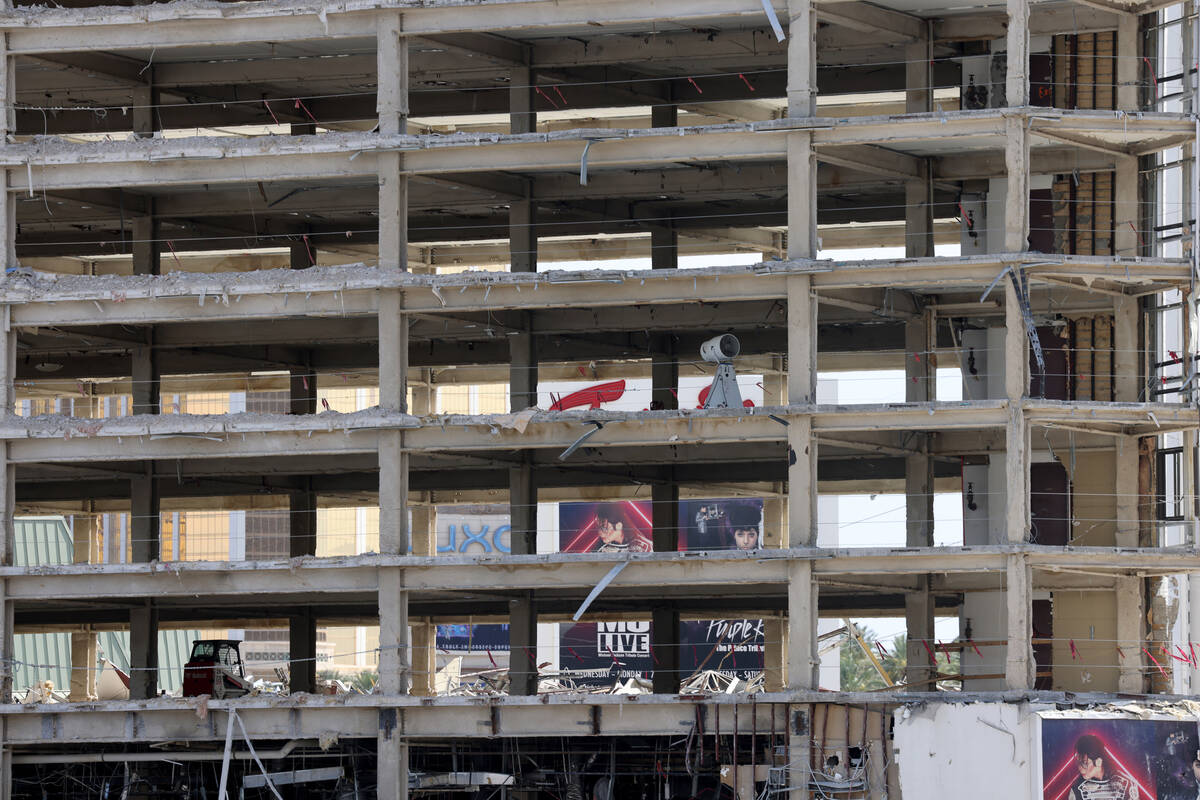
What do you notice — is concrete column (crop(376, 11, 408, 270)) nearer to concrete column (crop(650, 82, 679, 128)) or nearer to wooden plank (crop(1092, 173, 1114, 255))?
concrete column (crop(650, 82, 679, 128))

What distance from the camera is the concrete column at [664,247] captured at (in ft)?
133

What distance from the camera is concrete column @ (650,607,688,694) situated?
40188 millimetres

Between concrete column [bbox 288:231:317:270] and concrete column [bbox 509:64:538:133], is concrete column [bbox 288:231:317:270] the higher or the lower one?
the lower one

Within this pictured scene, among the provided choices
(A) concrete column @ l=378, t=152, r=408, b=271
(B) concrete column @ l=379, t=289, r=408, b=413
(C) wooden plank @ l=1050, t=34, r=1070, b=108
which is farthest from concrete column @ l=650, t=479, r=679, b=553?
(C) wooden plank @ l=1050, t=34, r=1070, b=108

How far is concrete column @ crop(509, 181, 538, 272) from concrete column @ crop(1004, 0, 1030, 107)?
10.7 meters

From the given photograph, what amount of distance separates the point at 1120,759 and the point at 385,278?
54.9 feet

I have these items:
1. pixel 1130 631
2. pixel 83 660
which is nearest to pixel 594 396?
pixel 1130 631

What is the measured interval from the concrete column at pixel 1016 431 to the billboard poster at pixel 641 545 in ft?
153

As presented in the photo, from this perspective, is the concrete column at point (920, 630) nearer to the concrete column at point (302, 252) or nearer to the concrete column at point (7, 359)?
the concrete column at point (302, 252)

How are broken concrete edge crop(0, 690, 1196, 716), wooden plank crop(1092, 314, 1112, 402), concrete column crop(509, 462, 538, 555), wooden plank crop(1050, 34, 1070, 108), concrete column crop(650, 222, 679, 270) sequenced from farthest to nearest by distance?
concrete column crop(650, 222, 679, 270), concrete column crop(509, 462, 538, 555), wooden plank crop(1050, 34, 1070, 108), wooden plank crop(1092, 314, 1112, 402), broken concrete edge crop(0, 690, 1196, 716)

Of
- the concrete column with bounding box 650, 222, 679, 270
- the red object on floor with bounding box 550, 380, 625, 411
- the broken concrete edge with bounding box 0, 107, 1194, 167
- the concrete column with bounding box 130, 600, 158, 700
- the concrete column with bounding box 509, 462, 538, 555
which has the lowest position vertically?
the concrete column with bounding box 130, 600, 158, 700

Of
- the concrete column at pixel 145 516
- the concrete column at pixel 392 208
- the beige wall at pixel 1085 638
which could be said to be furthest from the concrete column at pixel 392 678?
the beige wall at pixel 1085 638

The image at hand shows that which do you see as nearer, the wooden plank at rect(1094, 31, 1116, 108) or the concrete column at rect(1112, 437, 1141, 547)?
the concrete column at rect(1112, 437, 1141, 547)

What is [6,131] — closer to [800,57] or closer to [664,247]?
[664,247]
